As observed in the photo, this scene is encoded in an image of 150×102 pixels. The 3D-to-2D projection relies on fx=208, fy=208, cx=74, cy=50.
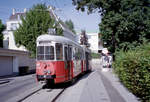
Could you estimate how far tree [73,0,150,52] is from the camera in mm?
19109

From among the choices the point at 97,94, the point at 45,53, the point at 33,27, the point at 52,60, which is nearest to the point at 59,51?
the point at 52,60

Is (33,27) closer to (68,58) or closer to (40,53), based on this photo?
(68,58)

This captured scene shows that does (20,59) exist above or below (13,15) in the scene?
below

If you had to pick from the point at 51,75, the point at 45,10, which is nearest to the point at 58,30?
the point at 45,10

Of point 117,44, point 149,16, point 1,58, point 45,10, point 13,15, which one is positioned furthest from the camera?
point 13,15

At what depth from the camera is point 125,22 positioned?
1909 cm

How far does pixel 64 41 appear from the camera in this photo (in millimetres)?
13477

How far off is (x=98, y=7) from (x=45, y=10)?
52.1 ft

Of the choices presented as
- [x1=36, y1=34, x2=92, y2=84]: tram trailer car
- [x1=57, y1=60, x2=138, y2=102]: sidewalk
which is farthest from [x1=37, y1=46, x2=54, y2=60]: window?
[x1=57, y1=60, x2=138, y2=102]: sidewalk

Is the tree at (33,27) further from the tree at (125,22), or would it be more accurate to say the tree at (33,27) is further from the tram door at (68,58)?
the tram door at (68,58)

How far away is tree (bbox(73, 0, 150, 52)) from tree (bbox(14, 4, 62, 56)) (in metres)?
15.0

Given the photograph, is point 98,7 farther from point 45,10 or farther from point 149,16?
point 45,10

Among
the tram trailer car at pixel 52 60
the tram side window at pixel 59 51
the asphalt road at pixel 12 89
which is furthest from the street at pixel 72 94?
the tram side window at pixel 59 51

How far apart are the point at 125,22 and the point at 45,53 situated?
9.43 meters
